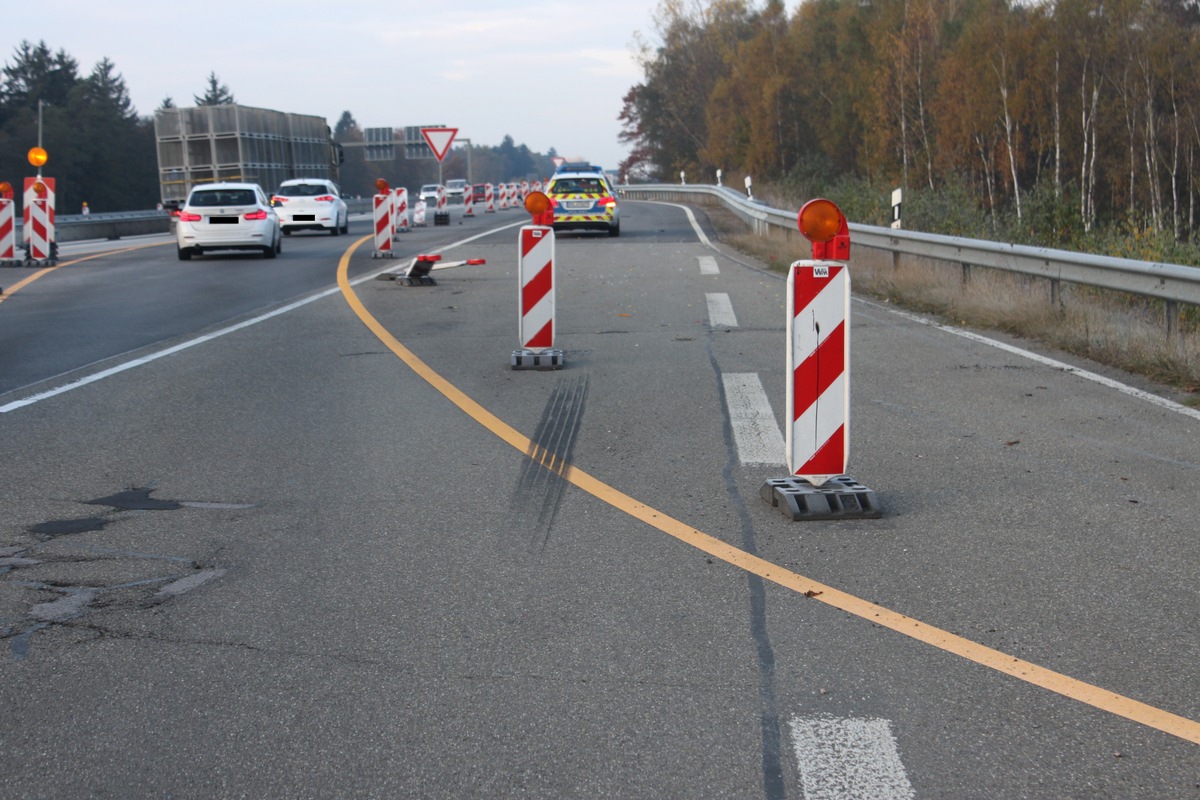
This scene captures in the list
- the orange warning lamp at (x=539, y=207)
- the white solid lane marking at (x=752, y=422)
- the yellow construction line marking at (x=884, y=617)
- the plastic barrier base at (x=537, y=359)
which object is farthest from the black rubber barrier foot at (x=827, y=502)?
the orange warning lamp at (x=539, y=207)

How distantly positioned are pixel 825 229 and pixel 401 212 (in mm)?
30439

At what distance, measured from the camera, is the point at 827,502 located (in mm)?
6027

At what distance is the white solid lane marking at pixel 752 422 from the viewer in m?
7.36

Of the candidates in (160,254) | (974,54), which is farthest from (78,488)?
(974,54)

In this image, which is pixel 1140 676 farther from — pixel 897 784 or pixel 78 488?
pixel 78 488

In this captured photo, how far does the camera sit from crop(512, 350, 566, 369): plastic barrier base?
414 inches

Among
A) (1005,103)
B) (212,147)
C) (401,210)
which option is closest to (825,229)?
(401,210)

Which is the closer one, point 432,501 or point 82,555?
point 82,555

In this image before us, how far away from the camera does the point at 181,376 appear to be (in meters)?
10.4

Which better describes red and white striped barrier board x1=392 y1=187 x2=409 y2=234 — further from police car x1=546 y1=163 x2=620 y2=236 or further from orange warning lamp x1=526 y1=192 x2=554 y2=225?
orange warning lamp x1=526 y1=192 x2=554 y2=225

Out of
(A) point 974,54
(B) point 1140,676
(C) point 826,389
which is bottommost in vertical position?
(B) point 1140,676

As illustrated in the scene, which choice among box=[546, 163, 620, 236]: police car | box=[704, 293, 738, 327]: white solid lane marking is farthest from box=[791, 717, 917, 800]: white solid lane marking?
box=[546, 163, 620, 236]: police car

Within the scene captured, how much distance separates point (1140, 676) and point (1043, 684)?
32 cm

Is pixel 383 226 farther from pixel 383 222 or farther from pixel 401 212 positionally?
pixel 401 212
